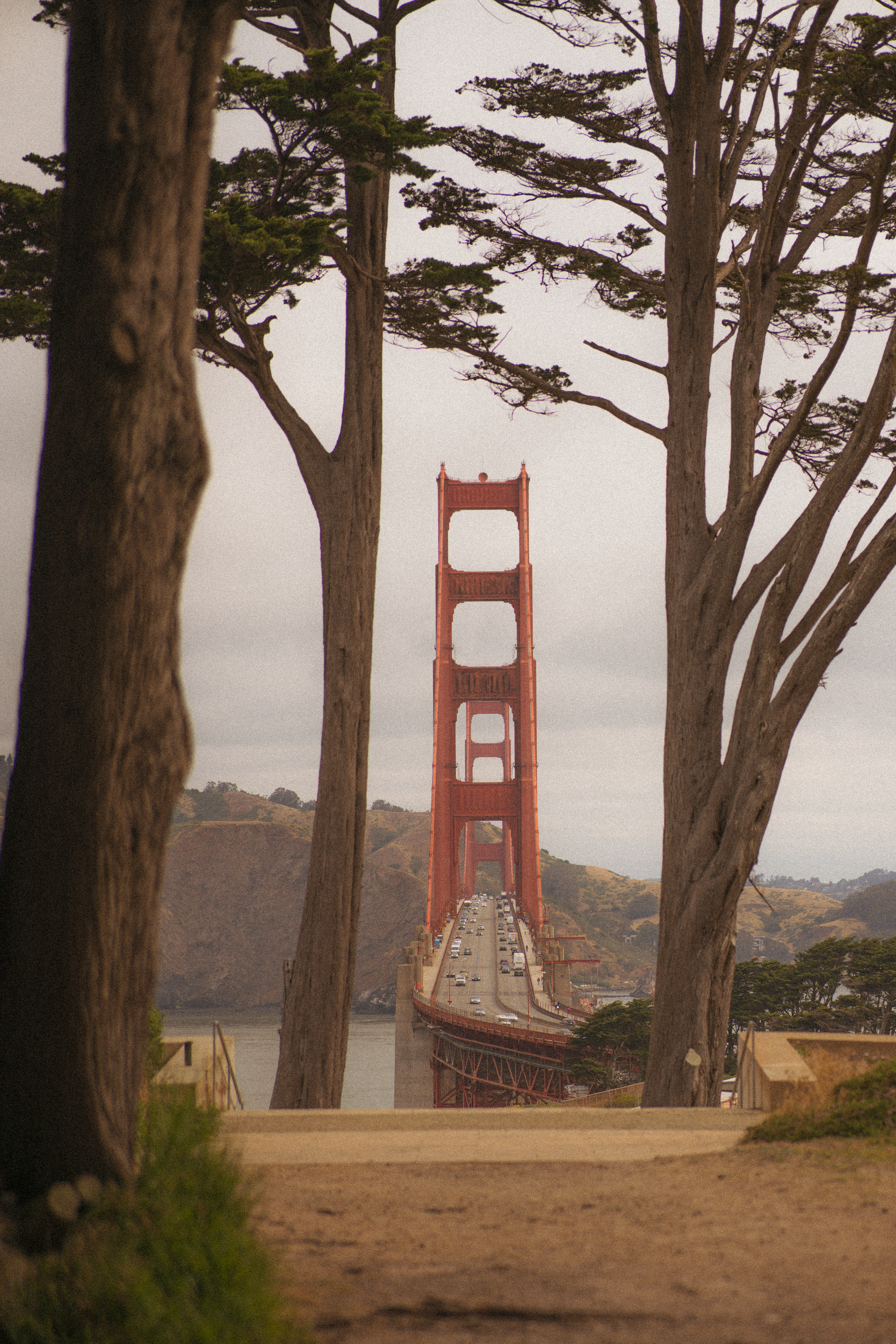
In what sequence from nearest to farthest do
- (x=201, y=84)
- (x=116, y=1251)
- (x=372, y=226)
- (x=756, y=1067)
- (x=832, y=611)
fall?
(x=116, y=1251) < (x=201, y=84) < (x=756, y=1067) < (x=832, y=611) < (x=372, y=226)

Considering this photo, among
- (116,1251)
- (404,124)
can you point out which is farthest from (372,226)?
(116,1251)

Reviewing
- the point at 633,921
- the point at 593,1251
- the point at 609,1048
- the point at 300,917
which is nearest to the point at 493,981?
the point at 609,1048

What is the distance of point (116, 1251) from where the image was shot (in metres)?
1.72

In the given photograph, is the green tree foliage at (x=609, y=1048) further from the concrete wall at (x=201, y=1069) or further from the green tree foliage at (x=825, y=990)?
the concrete wall at (x=201, y=1069)

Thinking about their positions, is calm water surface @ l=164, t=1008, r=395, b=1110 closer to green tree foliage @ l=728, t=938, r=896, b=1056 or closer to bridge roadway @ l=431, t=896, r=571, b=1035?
bridge roadway @ l=431, t=896, r=571, b=1035

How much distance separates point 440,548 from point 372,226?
26239 millimetres

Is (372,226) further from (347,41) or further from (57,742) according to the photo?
(57,742)

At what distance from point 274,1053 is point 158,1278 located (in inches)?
1072

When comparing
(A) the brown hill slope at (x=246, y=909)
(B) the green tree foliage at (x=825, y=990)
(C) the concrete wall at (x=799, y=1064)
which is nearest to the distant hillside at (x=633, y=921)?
(A) the brown hill slope at (x=246, y=909)

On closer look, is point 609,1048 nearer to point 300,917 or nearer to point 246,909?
point 300,917

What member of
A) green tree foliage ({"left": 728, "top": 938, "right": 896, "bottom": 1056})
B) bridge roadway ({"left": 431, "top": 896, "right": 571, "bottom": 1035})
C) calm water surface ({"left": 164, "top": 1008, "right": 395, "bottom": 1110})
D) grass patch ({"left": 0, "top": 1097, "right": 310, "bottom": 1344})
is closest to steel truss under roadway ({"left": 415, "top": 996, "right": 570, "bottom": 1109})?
bridge roadway ({"left": 431, "top": 896, "right": 571, "bottom": 1035})

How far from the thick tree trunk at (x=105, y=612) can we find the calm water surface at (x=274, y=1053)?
10839 millimetres

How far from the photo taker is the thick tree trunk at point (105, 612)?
79.4 inches

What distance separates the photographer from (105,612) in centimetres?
208
